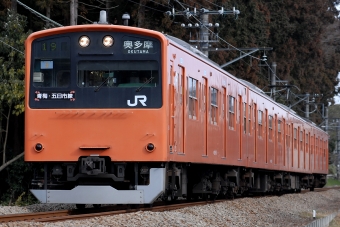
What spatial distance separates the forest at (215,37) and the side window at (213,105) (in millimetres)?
3972

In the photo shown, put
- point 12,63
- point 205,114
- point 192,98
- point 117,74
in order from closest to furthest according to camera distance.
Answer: point 117,74 < point 192,98 < point 205,114 < point 12,63

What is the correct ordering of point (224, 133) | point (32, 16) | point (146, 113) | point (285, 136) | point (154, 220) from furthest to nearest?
point (32, 16), point (285, 136), point (224, 133), point (146, 113), point (154, 220)

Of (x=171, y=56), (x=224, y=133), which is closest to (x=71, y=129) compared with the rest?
(x=171, y=56)

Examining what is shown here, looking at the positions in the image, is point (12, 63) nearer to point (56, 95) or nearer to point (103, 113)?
point (56, 95)

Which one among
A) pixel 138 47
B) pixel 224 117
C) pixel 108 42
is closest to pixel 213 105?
pixel 224 117

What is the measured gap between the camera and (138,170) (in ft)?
40.2

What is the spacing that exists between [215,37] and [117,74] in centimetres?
2051

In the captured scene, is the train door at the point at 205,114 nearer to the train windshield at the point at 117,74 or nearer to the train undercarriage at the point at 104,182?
the train undercarriage at the point at 104,182

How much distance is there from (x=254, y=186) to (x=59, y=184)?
10.7 meters

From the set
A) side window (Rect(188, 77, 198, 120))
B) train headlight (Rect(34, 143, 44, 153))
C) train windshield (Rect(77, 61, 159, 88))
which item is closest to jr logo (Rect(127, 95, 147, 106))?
train windshield (Rect(77, 61, 159, 88))

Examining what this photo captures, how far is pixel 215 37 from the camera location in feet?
107

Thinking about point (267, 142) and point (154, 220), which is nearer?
point (154, 220)

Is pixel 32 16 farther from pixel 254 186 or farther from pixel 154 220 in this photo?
pixel 154 220

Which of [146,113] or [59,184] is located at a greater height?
[146,113]
